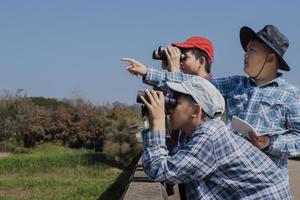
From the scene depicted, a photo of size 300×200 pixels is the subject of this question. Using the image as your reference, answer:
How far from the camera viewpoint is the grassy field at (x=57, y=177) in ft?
53.6

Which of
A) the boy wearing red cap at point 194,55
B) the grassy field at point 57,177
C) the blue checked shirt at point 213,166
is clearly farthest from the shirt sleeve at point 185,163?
the grassy field at point 57,177

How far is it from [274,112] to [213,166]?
919 millimetres

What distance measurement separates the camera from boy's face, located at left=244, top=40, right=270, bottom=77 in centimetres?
363

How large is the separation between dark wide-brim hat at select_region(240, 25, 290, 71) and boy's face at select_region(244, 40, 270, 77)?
0.14 feet

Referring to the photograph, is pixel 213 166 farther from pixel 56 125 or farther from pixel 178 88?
pixel 56 125

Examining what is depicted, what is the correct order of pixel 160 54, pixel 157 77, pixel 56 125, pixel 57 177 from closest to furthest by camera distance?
pixel 157 77 → pixel 160 54 → pixel 57 177 → pixel 56 125

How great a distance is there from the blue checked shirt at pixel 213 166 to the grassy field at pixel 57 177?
1199 cm

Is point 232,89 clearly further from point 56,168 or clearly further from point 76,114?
point 76,114

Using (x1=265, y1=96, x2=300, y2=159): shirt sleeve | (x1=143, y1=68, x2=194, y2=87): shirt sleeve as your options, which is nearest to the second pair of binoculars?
(x1=143, y1=68, x2=194, y2=87): shirt sleeve

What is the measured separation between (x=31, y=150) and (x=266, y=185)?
29131 millimetres

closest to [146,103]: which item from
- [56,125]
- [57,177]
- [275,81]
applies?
[275,81]

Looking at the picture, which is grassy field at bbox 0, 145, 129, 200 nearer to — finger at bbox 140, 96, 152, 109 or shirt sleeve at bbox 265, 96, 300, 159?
shirt sleeve at bbox 265, 96, 300, 159

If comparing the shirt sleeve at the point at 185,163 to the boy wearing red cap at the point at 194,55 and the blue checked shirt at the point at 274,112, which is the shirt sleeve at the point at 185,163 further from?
the boy wearing red cap at the point at 194,55

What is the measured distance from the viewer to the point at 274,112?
3.54 m
